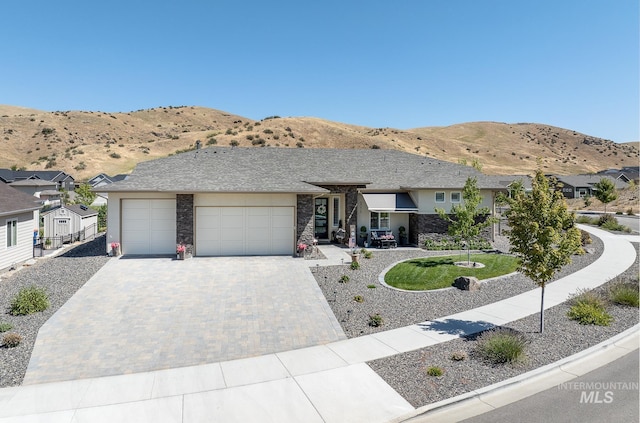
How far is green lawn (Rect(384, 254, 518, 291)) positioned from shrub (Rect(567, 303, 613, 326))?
15.6ft

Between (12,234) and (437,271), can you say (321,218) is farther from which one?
(12,234)

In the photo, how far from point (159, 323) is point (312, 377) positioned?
5885mm

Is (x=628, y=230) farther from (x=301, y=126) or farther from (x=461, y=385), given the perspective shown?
(x=301, y=126)

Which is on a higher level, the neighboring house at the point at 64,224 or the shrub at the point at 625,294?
A: the neighboring house at the point at 64,224

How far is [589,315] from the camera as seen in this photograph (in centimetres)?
1176

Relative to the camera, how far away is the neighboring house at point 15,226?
60.1 ft

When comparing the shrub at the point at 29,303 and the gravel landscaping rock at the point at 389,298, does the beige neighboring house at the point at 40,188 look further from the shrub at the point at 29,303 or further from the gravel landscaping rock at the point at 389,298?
the gravel landscaping rock at the point at 389,298

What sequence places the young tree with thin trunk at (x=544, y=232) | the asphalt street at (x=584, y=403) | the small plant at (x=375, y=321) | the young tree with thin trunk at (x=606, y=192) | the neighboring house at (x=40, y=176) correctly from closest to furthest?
1. the asphalt street at (x=584, y=403)
2. the young tree with thin trunk at (x=544, y=232)
3. the small plant at (x=375, y=321)
4. the young tree with thin trunk at (x=606, y=192)
5. the neighboring house at (x=40, y=176)

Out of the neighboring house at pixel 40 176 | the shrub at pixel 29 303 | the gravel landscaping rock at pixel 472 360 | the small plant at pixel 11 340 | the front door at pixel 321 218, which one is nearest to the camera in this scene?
the gravel landscaping rock at pixel 472 360

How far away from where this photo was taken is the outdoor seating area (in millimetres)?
24906

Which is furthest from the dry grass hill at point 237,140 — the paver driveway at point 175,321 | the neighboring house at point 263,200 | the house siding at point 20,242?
the paver driveway at point 175,321

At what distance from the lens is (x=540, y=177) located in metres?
11.2

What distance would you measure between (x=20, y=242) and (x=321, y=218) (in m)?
17.7

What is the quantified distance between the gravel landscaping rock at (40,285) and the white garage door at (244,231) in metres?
5.33
